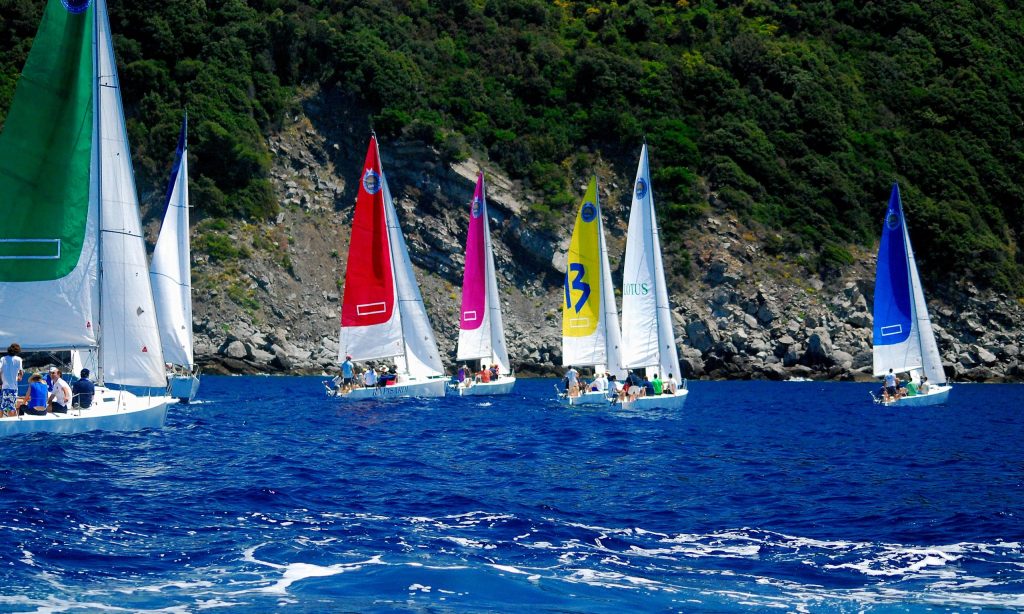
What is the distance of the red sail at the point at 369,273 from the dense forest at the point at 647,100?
1301 inches

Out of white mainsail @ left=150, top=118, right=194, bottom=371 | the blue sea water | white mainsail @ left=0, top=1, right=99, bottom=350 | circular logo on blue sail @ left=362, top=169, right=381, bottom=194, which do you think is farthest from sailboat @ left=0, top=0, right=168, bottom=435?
circular logo on blue sail @ left=362, top=169, right=381, bottom=194

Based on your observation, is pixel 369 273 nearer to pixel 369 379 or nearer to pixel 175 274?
pixel 369 379

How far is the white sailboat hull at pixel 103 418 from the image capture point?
18438mm

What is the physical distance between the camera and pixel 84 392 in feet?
64.6

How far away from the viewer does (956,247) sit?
227ft

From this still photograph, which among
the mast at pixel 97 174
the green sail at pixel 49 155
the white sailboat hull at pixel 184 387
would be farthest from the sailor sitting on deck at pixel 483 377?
the green sail at pixel 49 155

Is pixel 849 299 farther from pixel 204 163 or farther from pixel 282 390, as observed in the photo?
pixel 204 163

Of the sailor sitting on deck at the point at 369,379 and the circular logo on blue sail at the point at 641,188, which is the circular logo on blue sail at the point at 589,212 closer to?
the circular logo on blue sail at the point at 641,188

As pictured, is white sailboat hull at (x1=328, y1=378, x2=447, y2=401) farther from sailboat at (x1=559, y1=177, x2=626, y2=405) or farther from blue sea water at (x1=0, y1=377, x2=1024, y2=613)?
blue sea water at (x1=0, y1=377, x2=1024, y2=613)

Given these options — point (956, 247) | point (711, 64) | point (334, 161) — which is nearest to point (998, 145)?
point (956, 247)

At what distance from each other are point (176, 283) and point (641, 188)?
612 inches

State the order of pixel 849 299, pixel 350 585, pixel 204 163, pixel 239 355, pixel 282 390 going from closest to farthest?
pixel 350 585, pixel 282 390, pixel 239 355, pixel 849 299, pixel 204 163

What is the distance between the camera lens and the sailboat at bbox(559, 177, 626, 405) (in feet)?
125

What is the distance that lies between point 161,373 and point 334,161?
5407 cm
